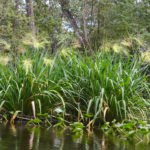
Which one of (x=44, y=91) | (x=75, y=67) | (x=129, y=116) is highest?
(x=75, y=67)

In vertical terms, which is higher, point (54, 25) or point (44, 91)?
point (54, 25)

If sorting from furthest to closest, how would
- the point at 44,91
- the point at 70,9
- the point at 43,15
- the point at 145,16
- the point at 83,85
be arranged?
the point at 145,16
the point at 43,15
the point at 70,9
the point at 83,85
the point at 44,91

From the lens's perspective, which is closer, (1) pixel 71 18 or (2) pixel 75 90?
(2) pixel 75 90

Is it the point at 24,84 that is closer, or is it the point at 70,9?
the point at 24,84

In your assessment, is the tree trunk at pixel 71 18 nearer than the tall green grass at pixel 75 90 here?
No

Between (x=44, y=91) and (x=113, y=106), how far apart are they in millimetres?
776

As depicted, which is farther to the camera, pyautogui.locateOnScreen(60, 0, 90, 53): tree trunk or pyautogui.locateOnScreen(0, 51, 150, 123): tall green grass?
pyautogui.locateOnScreen(60, 0, 90, 53): tree trunk

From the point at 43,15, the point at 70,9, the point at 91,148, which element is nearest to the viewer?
the point at 91,148

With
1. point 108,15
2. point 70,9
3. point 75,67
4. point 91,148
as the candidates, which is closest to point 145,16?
point 108,15

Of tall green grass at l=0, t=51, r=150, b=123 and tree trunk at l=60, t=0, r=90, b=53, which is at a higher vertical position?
tree trunk at l=60, t=0, r=90, b=53

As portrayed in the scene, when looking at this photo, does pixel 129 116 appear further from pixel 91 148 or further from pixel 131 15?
pixel 131 15

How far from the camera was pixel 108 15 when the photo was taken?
565 inches

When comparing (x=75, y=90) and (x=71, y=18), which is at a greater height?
(x=71, y=18)

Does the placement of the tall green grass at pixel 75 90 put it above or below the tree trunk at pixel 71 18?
below
